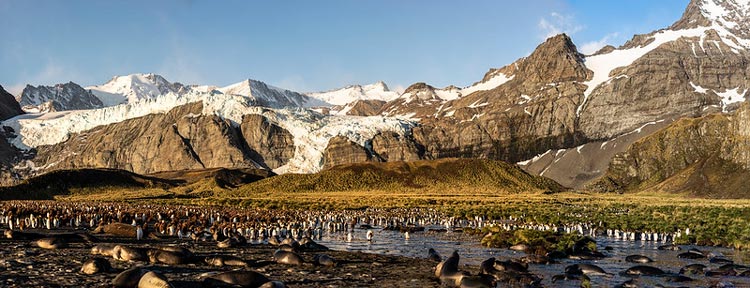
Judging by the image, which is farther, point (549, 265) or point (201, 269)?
point (549, 265)

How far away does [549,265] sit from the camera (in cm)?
2597

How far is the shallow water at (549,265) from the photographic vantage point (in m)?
22.3

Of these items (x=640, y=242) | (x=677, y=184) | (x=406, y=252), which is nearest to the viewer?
(x=406, y=252)

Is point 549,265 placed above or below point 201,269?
below

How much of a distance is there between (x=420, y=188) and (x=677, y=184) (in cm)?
8319

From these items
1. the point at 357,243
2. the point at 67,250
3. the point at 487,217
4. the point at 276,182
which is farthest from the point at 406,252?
the point at 276,182

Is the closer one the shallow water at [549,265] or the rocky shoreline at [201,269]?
the rocky shoreline at [201,269]

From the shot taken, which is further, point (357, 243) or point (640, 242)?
point (640, 242)

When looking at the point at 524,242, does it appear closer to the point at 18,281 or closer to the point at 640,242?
the point at 640,242

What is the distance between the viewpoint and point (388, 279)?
21.4 meters

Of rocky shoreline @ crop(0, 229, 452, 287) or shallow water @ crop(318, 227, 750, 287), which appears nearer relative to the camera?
rocky shoreline @ crop(0, 229, 452, 287)

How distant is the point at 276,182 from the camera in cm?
14562

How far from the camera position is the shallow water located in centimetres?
2228

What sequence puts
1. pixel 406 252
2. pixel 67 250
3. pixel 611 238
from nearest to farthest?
pixel 67 250, pixel 406 252, pixel 611 238
